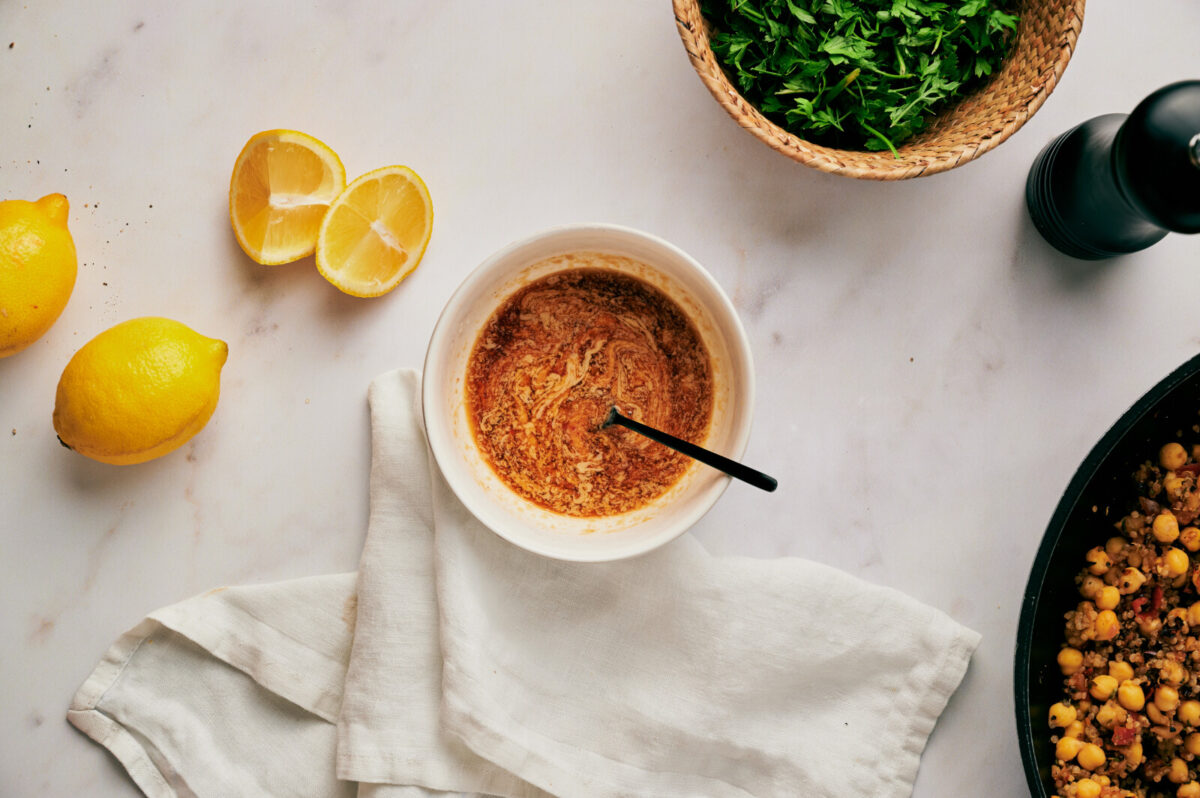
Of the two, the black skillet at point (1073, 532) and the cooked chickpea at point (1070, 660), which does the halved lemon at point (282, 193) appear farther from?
the cooked chickpea at point (1070, 660)

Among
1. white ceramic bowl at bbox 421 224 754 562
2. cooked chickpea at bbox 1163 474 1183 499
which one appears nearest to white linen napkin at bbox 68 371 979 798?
white ceramic bowl at bbox 421 224 754 562

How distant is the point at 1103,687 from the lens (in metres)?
1.43

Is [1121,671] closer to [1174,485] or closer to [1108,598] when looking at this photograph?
[1108,598]

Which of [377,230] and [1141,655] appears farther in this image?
[377,230]

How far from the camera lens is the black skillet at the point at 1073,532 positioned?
1.26 meters

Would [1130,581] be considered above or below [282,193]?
below

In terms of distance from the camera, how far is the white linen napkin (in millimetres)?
1549

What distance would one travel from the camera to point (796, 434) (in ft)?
5.31

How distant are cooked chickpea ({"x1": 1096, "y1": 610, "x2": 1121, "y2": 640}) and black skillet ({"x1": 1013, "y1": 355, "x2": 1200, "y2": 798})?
0.19 feet

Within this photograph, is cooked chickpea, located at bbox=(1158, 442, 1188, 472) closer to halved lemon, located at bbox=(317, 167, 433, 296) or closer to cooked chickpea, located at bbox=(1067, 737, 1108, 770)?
cooked chickpea, located at bbox=(1067, 737, 1108, 770)

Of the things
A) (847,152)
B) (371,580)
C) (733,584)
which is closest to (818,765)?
(733,584)

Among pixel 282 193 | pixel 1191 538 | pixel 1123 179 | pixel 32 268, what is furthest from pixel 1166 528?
pixel 32 268

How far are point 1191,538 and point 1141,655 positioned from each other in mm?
223

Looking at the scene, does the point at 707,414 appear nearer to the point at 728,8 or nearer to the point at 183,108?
the point at 728,8
